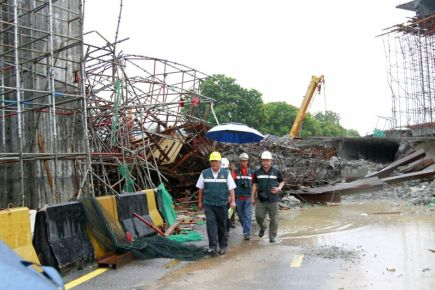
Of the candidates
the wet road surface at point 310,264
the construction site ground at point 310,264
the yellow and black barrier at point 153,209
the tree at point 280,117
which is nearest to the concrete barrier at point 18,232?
the construction site ground at point 310,264

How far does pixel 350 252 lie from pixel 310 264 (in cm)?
107

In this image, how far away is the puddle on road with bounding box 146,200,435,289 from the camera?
602 cm

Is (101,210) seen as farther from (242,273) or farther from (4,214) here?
(242,273)

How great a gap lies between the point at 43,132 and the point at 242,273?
5932 mm

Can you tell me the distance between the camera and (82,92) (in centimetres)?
867

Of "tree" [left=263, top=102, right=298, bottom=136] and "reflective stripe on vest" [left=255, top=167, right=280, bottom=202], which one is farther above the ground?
"tree" [left=263, top=102, right=298, bottom=136]

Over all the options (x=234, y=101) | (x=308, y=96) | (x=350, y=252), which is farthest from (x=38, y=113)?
(x=234, y=101)

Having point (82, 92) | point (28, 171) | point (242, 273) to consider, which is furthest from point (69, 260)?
point (28, 171)

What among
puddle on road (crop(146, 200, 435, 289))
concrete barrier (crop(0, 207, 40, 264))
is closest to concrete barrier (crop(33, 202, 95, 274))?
concrete barrier (crop(0, 207, 40, 264))

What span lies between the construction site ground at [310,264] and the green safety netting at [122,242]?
0.62 feet

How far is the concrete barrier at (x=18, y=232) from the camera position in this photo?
218 inches

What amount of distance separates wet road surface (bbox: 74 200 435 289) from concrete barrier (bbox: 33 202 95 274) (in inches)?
21.0

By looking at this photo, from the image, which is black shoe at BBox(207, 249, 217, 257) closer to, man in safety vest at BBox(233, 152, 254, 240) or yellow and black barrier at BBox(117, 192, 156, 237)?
yellow and black barrier at BBox(117, 192, 156, 237)

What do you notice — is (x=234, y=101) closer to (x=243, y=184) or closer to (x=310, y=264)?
(x=243, y=184)
